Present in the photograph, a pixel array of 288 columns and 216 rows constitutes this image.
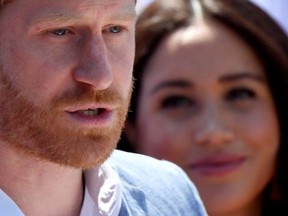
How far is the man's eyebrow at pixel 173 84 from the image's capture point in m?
2.48

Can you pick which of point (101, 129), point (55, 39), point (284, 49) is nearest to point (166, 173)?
point (101, 129)

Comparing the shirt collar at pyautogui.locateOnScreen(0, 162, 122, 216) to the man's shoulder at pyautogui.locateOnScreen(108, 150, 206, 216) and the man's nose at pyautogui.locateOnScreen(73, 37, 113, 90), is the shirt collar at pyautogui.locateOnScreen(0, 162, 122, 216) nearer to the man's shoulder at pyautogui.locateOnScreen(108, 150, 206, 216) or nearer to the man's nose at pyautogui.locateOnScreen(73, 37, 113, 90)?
the man's shoulder at pyautogui.locateOnScreen(108, 150, 206, 216)

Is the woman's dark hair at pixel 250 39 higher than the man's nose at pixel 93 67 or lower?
lower

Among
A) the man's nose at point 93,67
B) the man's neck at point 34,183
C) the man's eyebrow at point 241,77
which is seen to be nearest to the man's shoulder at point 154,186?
the man's neck at point 34,183

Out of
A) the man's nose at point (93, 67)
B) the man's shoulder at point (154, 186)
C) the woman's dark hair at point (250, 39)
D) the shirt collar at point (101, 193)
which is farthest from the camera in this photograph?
the woman's dark hair at point (250, 39)

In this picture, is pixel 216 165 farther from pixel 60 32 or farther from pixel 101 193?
pixel 60 32

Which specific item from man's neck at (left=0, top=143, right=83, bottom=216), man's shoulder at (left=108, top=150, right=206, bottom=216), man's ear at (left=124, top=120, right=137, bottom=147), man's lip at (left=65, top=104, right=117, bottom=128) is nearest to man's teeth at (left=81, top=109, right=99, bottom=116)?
man's lip at (left=65, top=104, right=117, bottom=128)

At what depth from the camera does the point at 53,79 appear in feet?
5.08

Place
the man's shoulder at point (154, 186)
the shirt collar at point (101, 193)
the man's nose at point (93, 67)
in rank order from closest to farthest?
the man's nose at point (93, 67) < the shirt collar at point (101, 193) < the man's shoulder at point (154, 186)

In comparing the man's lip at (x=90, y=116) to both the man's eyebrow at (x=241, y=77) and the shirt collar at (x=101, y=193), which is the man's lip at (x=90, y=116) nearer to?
the shirt collar at (x=101, y=193)

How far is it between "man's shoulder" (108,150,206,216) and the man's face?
0.24m

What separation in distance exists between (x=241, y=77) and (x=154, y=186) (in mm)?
740

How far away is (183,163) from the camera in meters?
2.46

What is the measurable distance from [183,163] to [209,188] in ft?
0.33
